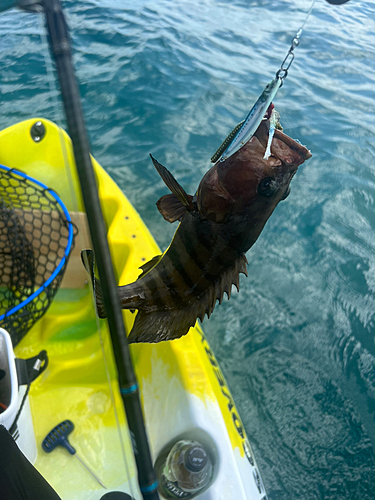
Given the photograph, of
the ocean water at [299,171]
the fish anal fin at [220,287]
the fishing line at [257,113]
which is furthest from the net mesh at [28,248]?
the fishing line at [257,113]

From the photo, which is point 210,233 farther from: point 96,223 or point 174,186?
point 96,223

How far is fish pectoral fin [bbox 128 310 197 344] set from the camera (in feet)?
4.38

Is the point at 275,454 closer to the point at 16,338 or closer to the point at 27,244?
the point at 16,338

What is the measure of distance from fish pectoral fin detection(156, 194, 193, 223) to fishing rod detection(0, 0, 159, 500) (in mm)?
439

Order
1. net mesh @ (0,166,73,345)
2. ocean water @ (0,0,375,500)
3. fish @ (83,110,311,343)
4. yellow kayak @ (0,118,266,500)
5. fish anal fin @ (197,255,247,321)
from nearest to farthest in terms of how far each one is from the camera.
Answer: fish @ (83,110,311,343)
fish anal fin @ (197,255,247,321)
yellow kayak @ (0,118,266,500)
net mesh @ (0,166,73,345)
ocean water @ (0,0,375,500)

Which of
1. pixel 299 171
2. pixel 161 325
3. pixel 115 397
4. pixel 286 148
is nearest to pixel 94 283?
pixel 161 325

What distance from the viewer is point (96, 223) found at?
0.93m

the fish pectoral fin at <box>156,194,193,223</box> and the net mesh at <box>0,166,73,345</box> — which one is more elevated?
the fish pectoral fin at <box>156,194,193,223</box>

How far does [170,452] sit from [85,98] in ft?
20.9

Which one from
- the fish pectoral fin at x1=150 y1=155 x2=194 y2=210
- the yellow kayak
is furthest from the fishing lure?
the yellow kayak

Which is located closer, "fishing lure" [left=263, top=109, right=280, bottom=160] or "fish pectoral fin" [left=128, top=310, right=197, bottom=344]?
"fishing lure" [left=263, top=109, right=280, bottom=160]

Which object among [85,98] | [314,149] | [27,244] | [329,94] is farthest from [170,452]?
[329,94]

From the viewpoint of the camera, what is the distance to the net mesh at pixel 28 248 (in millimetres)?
2520

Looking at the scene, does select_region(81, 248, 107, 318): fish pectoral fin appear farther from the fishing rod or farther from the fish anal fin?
the fish anal fin
